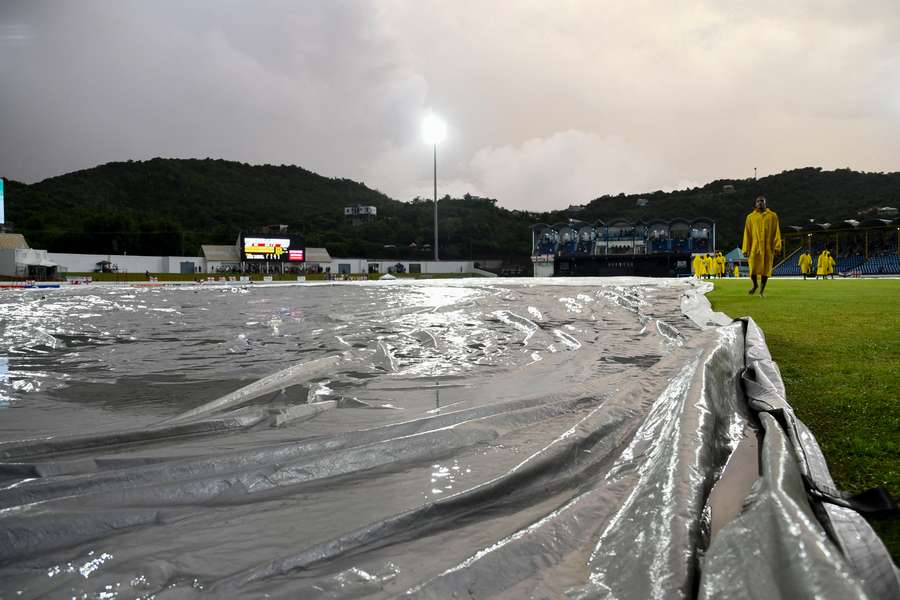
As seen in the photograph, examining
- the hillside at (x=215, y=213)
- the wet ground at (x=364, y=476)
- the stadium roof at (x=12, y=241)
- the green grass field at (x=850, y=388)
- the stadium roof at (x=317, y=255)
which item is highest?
the hillside at (x=215, y=213)

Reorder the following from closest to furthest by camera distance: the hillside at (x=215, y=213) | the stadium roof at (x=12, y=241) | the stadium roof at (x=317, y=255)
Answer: the stadium roof at (x=12, y=241) < the hillside at (x=215, y=213) < the stadium roof at (x=317, y=255)

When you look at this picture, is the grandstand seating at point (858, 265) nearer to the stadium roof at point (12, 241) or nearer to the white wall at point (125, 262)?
the white wall at point (125, 262)

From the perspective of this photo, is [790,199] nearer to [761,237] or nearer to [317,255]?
[317,255]

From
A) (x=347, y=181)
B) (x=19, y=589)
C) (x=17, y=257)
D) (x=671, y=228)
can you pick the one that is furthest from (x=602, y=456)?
(x=347, y=181)

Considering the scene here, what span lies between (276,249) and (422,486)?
139 ft

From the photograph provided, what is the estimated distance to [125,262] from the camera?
41.2m

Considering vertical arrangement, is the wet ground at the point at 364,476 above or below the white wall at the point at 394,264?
below

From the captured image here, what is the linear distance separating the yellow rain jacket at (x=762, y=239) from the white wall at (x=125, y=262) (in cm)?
4212

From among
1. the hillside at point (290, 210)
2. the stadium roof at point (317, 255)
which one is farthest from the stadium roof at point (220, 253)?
the stadium roof at point (317, 255)

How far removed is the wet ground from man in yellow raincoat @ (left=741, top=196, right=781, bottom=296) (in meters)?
5.94

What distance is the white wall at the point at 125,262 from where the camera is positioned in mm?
38094

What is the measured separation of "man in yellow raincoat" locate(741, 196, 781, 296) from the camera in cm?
868

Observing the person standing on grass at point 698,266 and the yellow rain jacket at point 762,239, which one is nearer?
the yellow rain jacket at point 762,239

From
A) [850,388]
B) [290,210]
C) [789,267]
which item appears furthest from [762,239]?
[290,210]
